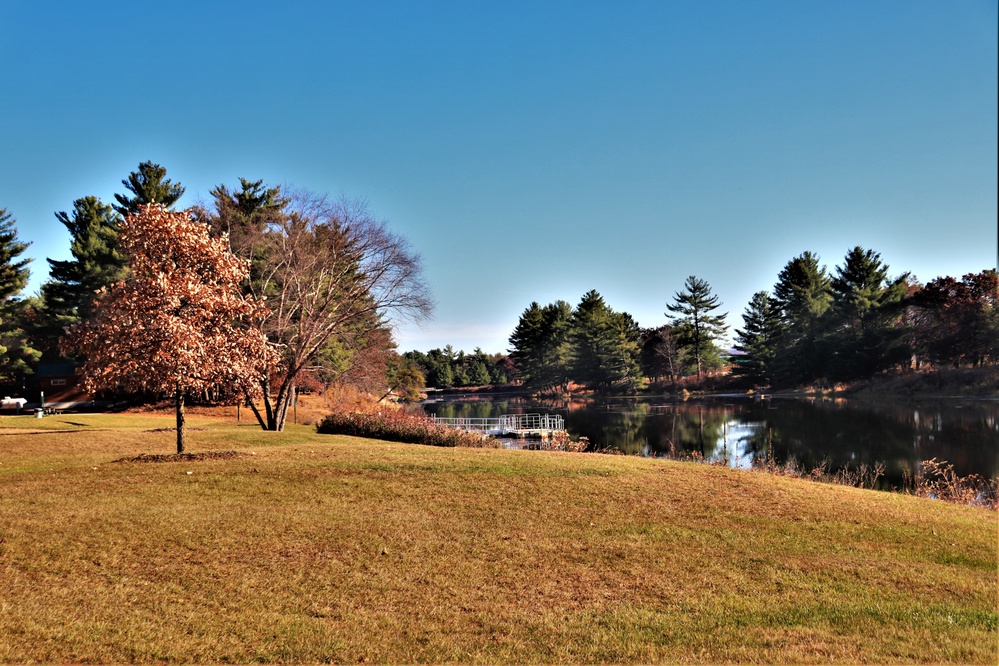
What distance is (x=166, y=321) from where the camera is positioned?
51.1ft

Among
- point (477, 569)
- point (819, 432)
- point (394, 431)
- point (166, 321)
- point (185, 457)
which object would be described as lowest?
point (819, 432)

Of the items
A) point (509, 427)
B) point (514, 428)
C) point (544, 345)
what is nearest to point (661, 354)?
point (544, 345)

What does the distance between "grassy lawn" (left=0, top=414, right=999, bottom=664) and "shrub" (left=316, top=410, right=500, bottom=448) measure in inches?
385

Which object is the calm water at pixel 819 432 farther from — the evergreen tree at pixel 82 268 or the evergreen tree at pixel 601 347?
the evergreen tree at pixel 82 268

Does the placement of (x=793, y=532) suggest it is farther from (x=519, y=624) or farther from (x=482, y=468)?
(x=482, y=468)

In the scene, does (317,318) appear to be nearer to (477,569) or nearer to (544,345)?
(477,569)

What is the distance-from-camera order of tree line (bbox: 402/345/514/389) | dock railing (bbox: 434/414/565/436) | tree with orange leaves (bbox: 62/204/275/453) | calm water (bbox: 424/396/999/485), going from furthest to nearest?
tree line (bbox: 402/345/514/389) < dock railing (bbox: 434/414/565/436) < calm water (bbox: 424/396/999/485) < tree with orange leaves (bbox: 62/204/275/453)

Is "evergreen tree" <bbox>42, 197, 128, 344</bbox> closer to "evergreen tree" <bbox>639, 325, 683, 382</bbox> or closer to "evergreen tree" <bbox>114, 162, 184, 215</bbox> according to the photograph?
"evergreen tree" <bbox>114, 162, 184, 215</bbox>

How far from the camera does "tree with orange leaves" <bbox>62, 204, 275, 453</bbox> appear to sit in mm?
15758

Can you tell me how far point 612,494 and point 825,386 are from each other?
70.1 m

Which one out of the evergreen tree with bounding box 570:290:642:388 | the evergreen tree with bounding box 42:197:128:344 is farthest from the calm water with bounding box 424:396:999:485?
the evergreen tree with bounding box 42:197:128:344

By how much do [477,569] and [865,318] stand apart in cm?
7222

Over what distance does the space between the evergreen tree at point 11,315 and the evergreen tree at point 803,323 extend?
72.5 metres

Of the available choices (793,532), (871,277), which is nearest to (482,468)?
(793,532)
